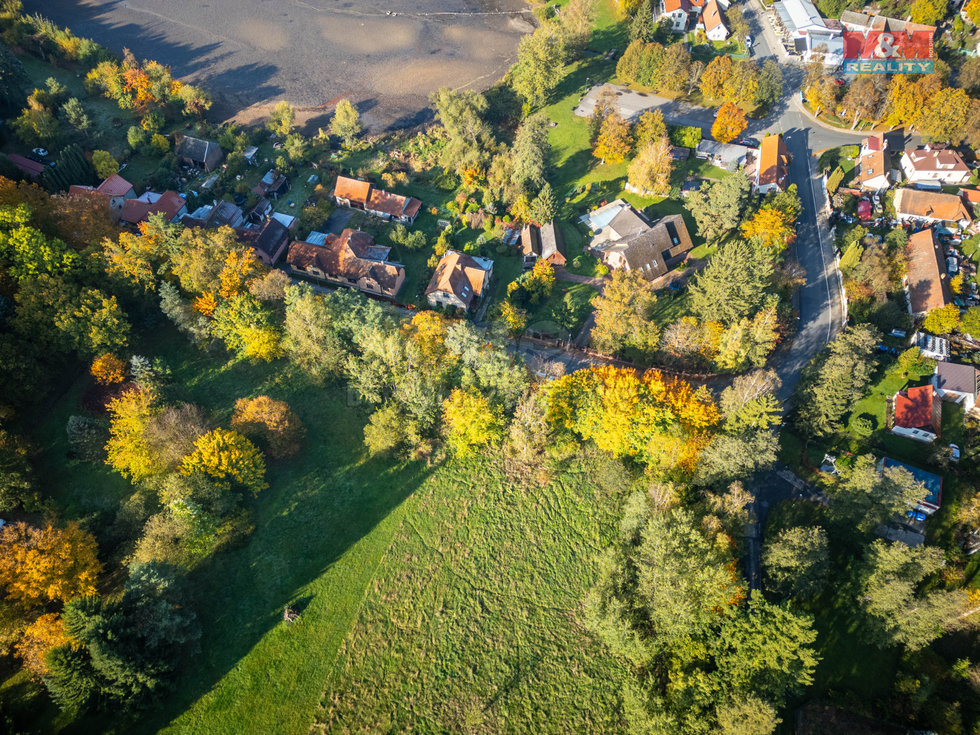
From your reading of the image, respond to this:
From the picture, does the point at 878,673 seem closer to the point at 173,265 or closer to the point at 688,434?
the point at 688,434

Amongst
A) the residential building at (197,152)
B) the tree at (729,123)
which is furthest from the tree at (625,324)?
the residential building at (197,152)

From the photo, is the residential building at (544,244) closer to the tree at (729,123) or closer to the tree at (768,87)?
the tree at (729,123)

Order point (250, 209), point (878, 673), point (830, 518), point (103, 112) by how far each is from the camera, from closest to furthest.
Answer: point (878, 673), point (830, 518), point (250, 209), point (103, 112)

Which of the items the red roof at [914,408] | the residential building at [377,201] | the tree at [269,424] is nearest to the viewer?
the tree at [269,424]

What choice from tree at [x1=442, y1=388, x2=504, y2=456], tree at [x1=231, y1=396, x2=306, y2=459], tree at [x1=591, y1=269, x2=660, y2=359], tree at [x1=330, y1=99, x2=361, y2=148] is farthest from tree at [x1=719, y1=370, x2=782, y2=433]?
tree at [x1=330, y1=99, x2=361, y2=148]

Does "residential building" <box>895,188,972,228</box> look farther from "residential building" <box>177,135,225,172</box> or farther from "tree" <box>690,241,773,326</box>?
"residential building" <box>177,135,225,172</box>

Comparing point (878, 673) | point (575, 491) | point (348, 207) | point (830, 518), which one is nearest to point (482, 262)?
point (348, 207)

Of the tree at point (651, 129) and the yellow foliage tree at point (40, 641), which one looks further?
the tree at point (651, 129)

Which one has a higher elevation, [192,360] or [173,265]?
[173,265]

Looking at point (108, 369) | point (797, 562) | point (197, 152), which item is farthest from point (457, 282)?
point (197, 152)
